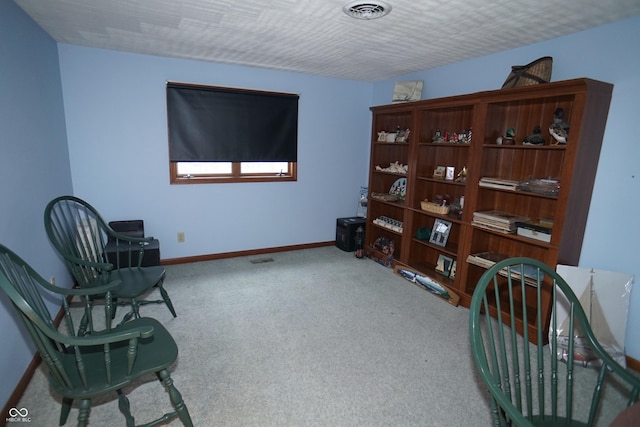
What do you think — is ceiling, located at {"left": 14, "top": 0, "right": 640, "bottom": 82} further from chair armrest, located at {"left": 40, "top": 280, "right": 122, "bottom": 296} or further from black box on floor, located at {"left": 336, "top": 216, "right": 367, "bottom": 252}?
black box on floor, located at {"left": 336, "top": 216, "right": 367, "bottom": 252}

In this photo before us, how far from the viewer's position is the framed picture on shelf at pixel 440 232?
3.43 m

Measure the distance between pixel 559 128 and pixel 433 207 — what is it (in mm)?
1260

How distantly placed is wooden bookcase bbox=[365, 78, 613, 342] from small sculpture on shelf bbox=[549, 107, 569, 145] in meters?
0.06

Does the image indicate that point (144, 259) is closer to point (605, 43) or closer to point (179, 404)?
point (179, 404)

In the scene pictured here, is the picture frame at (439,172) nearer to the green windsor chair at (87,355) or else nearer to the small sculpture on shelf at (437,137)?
the small sculpture on shelf at (437,137)

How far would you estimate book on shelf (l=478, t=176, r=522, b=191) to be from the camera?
8.65 ft

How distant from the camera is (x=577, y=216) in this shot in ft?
7.82

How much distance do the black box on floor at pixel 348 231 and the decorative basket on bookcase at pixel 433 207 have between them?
42.7 inches

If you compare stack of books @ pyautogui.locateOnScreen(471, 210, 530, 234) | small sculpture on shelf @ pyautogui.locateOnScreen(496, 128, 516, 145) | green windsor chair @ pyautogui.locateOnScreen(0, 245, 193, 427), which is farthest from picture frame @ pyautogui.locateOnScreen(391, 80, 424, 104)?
green windsor chair @ pyautogui.locateOnScreen(0, 245, 193, 427)

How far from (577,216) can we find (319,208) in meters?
2.84

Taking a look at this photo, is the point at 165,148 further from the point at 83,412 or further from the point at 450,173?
the point at 450,173

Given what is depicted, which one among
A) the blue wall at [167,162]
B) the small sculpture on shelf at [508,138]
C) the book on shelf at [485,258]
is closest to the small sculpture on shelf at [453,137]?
the small sculpture on shelf at [508,138]

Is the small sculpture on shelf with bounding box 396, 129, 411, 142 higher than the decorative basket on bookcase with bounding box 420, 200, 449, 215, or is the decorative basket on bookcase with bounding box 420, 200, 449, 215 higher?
the small sculpture on shelf with bounding box 396, 129, 411, 142

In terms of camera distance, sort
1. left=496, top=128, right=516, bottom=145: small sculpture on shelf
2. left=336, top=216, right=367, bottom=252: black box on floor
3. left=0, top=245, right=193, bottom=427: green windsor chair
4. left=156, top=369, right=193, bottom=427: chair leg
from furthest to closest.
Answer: left=336, top=216, right=367, bottom=252: black box on floor
left=496, top=128, right=516, bottom=145: small sculpture on shelf
left=156, top=369, right=193, bottom=427: chair leg
left=0, top=245, right=193, bottom=427: green windsor chair
